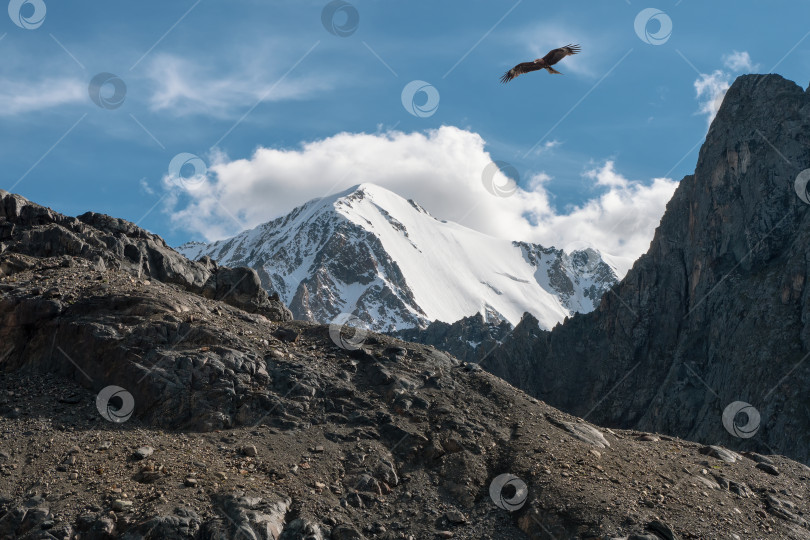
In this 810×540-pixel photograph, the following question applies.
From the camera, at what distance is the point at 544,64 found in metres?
26.5

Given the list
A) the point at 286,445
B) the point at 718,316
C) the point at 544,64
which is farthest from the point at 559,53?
the point at 718,316

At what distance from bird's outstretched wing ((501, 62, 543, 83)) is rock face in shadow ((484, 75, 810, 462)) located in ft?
245

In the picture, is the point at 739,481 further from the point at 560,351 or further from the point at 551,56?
the point at 560,351

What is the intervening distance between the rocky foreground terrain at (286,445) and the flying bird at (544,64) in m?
12.8

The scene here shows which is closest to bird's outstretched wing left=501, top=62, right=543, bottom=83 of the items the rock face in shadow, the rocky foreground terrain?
the rocky foreground terrain

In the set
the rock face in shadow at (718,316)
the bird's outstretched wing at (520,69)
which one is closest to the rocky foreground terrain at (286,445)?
the bird's outstretched wing at (520,69)

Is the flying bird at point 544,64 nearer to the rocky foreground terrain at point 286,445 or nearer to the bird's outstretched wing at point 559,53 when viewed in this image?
the bird's outstretched wing at point 559,53

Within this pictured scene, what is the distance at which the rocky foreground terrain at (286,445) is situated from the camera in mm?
20906

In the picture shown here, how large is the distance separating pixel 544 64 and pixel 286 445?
54.1ft

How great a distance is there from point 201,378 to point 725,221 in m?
108

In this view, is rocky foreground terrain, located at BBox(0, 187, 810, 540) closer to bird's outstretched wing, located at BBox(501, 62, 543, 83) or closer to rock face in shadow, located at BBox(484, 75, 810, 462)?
bird's outstretched wing, located at BBox(501, 62, 543, 83)

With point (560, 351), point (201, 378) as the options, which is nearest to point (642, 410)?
point (560, 351)

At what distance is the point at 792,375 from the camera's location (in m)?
91.0

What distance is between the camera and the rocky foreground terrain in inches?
823
